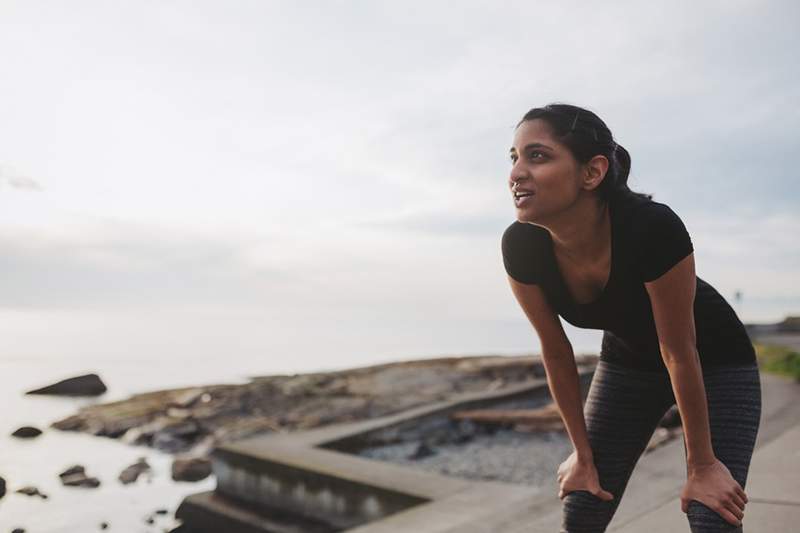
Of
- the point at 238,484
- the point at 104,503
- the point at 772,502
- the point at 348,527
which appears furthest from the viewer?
the point at 104,503

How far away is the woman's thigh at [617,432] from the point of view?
2.14 metres

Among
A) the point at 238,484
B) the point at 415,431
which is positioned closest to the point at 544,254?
the point at 238,484

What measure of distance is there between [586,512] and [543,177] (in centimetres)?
107

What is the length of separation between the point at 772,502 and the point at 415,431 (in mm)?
4920

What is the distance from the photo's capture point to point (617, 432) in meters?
2.21

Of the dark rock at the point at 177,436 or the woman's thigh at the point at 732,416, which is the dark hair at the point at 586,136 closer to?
the woman's thigh at the point at 732,416

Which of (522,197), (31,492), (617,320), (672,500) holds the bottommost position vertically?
(31,492)

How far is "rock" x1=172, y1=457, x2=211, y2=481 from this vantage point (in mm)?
8727

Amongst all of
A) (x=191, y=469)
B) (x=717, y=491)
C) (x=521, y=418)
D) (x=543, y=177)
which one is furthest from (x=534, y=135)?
(x=191, y=469)

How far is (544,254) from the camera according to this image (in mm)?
2197

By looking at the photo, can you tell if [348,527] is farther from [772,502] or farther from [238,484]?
[772,502]

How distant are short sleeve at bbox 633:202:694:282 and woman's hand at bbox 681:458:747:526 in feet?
1.90

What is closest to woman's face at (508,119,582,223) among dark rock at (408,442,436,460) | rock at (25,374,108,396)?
dark rock at (408,442,436,460)

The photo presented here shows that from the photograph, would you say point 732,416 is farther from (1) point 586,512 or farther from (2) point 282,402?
(2) point 282,402
